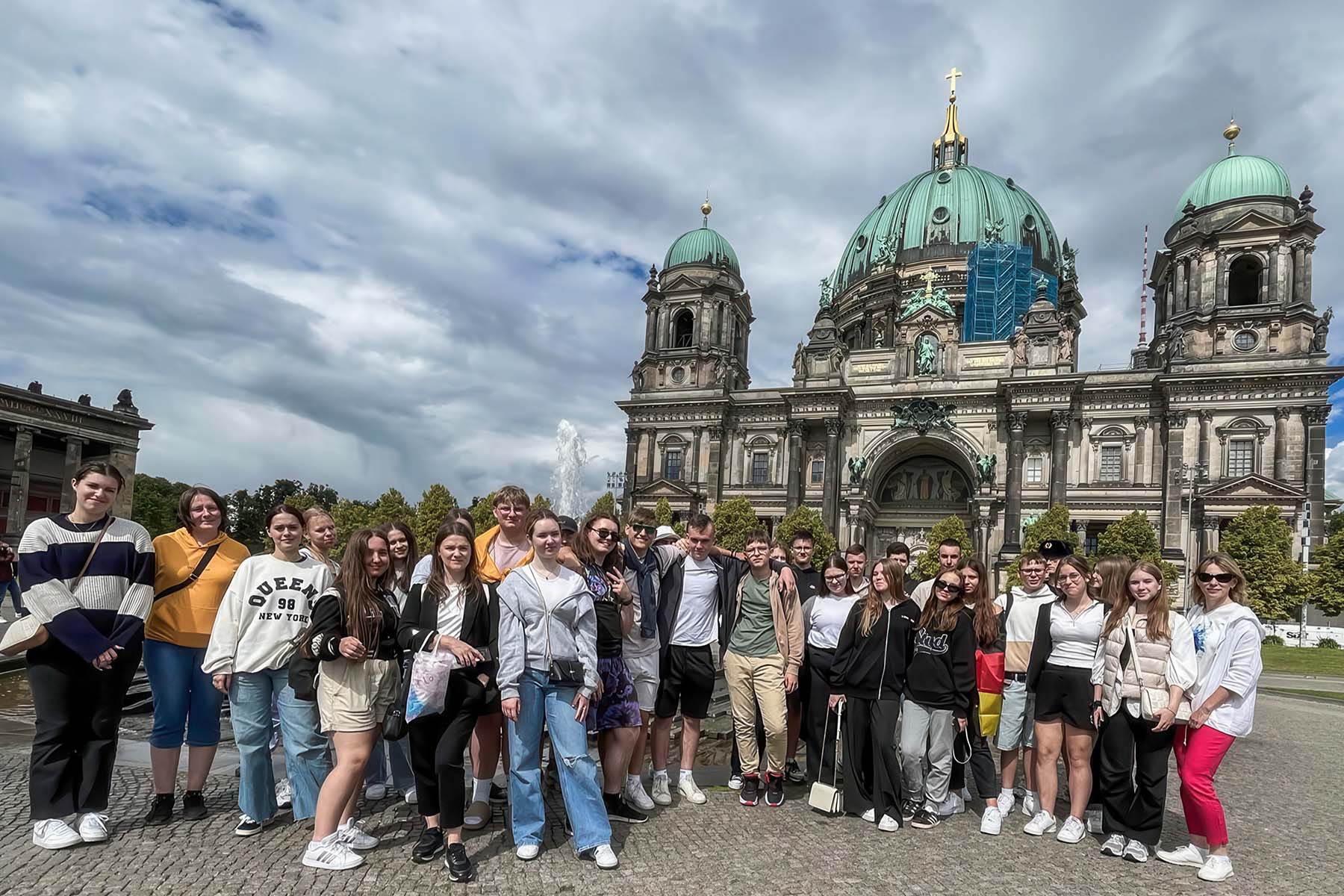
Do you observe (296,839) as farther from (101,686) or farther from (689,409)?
(689,409)

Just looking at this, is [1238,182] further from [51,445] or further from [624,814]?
[51,445]

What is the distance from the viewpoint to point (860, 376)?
47094 mm

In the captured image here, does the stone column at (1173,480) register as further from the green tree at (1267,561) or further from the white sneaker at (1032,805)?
the white sneaker at (1032,805)

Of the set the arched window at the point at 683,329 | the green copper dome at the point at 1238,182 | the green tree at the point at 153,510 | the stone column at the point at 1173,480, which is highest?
the green copper dome at the point at 1238,182

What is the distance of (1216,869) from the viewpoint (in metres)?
5.16

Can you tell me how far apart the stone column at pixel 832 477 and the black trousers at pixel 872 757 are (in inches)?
1510

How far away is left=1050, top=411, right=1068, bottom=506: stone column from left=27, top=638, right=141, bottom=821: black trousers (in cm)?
4227

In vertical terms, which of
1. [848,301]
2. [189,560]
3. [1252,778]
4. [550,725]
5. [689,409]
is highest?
[848,301]

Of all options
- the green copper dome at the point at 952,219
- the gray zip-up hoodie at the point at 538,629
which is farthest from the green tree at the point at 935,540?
the gray zip-up hoodie at the point at 538,629

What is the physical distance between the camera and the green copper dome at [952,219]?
5425 centimetres

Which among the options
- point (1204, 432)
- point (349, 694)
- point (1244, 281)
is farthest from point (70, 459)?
point (1244, 281)

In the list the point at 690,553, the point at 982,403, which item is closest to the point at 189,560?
the point at 690,553

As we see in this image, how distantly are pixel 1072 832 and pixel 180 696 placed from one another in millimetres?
6645

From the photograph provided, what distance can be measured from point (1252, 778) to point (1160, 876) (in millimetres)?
4078
